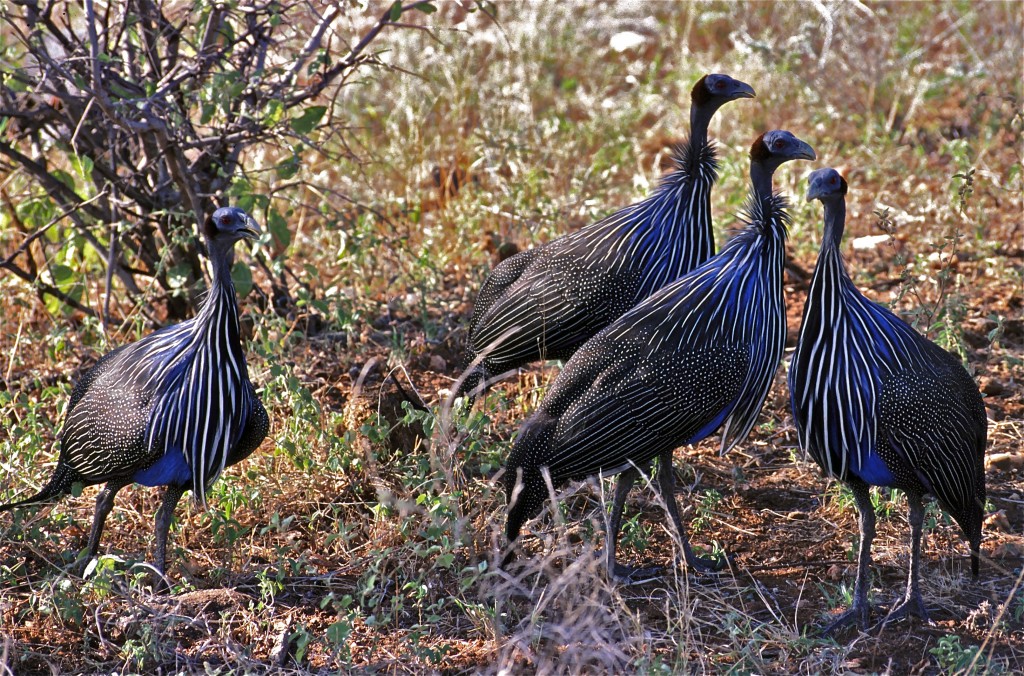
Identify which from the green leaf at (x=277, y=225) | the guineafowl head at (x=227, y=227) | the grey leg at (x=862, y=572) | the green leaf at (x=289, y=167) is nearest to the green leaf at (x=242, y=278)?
the green leaf at (x=277, y=225)

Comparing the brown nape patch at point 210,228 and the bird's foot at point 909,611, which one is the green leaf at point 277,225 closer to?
the brown nape patch at point 210,228

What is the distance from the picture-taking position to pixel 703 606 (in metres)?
3.70

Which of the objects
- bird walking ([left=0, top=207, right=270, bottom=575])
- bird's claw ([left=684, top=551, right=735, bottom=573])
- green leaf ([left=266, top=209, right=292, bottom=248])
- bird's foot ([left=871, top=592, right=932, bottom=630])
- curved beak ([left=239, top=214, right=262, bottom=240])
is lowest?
bird's foot ([left=871, top=592, right=932, bottom=630])

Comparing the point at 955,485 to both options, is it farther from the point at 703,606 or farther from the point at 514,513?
the point at 514,513

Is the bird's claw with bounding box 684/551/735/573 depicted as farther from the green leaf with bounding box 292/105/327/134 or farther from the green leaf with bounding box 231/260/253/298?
the green leaf with bounding box 292/105/327/134

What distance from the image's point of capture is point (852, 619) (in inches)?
141

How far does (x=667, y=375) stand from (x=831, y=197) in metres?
0.74

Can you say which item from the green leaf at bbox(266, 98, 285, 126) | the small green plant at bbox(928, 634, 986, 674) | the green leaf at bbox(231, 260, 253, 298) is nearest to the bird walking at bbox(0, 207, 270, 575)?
the green leaf at bbox(231, 260, 253, 298)

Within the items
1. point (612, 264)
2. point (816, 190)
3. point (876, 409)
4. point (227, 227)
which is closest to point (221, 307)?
point (227, 227)

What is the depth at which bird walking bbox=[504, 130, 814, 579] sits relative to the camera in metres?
3.69

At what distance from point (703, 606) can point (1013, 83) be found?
503 centimetres

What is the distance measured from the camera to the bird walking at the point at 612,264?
4.32 m

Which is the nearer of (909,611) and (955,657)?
(955,657)

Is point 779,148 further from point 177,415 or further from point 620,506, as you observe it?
point 177,415
